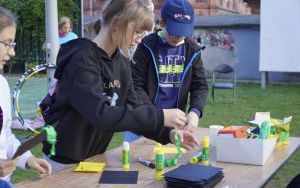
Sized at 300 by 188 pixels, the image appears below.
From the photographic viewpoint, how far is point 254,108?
1038 centimetres

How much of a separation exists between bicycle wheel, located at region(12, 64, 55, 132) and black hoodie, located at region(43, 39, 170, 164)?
4763mm

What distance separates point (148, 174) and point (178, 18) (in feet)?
4.03

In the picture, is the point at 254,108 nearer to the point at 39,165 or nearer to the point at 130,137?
the point at 130,137

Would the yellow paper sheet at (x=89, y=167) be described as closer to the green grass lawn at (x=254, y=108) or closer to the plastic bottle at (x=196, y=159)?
the plastic bottle at (x=196, y=159)

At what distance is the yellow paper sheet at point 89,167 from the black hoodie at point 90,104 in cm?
6

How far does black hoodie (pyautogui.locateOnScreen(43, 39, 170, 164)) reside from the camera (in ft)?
7.27

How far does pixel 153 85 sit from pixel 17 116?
4.45 metres

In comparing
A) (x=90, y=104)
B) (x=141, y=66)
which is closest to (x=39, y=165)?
(x=90, y=104)

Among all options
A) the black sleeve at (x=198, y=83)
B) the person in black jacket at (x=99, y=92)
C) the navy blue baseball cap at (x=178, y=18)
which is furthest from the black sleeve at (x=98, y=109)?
the black sleeve at (x=198, y=83)

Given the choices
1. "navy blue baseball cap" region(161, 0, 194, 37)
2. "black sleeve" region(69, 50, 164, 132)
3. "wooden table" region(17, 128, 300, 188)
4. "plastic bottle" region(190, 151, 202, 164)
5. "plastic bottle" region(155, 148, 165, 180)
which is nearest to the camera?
"black sleeve" region(69, 50, 164, 132)

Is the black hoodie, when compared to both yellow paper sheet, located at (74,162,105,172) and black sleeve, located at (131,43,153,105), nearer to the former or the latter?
yellow paper sheet, located at (74,162,105,172)

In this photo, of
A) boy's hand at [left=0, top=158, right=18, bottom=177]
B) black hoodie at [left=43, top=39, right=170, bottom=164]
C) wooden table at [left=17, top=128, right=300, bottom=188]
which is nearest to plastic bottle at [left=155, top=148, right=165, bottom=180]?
wooden table at [left=17, top=128, right=300, bottom=188]

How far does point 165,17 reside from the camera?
133 inches

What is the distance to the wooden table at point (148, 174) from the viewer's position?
2.31 meters
